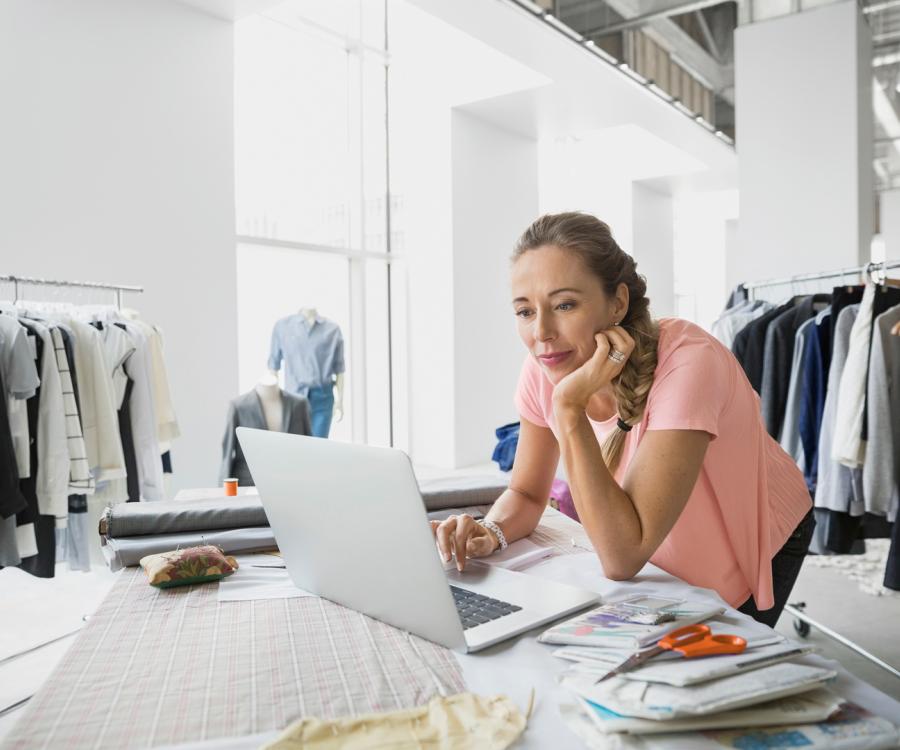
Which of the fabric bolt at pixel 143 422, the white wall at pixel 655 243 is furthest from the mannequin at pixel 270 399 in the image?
the white wall at pixel 655 243

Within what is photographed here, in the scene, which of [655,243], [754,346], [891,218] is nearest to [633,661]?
[754,346]

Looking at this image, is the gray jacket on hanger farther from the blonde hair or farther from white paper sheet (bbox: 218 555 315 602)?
the blonde hair

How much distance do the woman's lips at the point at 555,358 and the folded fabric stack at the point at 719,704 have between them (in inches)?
24.3

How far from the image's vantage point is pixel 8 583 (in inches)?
137

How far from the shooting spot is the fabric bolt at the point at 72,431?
105 inches

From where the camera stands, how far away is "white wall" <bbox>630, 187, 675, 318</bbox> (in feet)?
31.5

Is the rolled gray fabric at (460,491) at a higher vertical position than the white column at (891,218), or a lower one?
lower

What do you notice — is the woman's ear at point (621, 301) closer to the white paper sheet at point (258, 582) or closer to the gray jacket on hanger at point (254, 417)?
the white paper sheet at point (258, 582)

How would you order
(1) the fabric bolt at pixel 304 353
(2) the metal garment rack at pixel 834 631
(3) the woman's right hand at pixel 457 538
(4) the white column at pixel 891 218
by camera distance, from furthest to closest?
(4) the white column at pixel 891 218
(1) the fabric bolt at pixel 304 353
(2) the metal garment rack at pixel 834 631
(3) the woman's right hand at pixel 457 538

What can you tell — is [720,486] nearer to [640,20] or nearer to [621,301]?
[621,301]

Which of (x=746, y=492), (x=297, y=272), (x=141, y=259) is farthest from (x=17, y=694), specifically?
(x=297, y=272)

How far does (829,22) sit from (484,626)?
4.41 metres

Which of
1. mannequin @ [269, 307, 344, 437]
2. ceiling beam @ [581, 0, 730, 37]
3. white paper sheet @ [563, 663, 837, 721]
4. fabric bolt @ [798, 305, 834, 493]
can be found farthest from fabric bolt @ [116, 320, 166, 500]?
ceiling beam @ [581, 0, 730, 37]

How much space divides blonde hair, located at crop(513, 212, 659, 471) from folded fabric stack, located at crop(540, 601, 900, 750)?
556 millimetres
